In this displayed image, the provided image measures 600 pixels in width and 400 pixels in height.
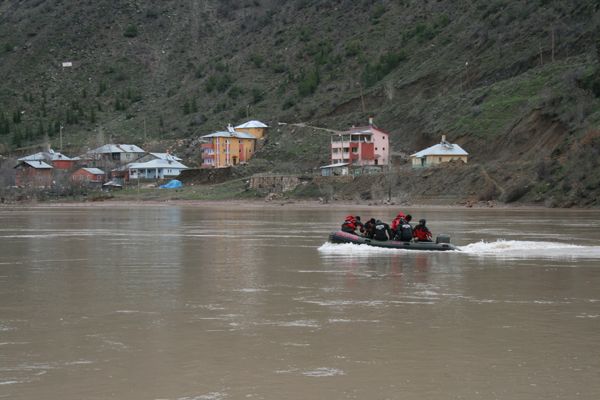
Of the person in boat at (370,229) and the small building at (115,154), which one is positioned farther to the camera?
the small building at (115,154)

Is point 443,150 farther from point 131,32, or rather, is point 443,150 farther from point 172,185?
point 131,32

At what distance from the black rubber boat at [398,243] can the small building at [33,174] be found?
284 ft

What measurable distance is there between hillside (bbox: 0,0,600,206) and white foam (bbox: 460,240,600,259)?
34881 millimetres

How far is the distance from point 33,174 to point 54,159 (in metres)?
6.72

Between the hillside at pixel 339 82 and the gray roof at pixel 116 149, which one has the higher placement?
the hillside at pixel 339 82

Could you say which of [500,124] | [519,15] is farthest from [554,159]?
[519,15]

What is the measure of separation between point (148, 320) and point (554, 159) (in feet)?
207

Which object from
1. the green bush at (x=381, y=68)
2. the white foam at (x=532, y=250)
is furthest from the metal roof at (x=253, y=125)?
the white foam at (x=532, y=250)

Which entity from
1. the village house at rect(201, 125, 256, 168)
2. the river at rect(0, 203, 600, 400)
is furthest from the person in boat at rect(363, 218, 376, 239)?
the village house at rect(201, 125, 256, 168)

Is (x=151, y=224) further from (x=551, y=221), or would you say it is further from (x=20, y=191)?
(x=20, y=191)

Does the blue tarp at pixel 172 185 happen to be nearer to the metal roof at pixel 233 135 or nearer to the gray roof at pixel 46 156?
the metal roof at pixel 233 135

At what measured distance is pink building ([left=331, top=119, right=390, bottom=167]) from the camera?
108 m

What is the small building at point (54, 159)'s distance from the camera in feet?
427

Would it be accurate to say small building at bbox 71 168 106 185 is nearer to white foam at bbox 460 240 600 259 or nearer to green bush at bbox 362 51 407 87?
green bush at bbox 362 51 407 87
